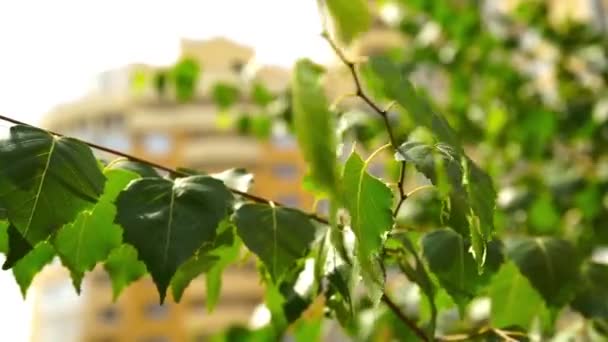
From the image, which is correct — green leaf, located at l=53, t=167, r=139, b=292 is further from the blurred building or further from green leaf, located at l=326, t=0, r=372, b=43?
the blurred building

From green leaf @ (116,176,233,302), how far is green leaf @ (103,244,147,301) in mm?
87

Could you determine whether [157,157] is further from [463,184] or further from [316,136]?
[316,136]

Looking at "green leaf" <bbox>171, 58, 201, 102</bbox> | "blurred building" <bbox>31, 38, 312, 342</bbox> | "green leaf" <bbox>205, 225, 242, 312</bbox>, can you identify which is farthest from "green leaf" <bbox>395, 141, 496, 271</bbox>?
"blurred building" <bbox>31, 38, 312, 342</bbox>

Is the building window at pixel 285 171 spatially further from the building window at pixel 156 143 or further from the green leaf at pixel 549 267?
the green leaf at pixel 549 267

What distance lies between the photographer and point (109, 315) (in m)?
7.38

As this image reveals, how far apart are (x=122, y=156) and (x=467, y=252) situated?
0.54ft

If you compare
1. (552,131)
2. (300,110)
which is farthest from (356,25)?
(552,131)

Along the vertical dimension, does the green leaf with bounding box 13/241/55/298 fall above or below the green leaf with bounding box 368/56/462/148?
below

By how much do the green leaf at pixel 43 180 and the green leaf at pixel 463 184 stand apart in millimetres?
114

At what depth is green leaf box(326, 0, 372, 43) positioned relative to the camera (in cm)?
23

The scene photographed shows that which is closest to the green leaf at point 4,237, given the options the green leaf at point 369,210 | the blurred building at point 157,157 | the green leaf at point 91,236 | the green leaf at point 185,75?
the green leaf at point 91,236

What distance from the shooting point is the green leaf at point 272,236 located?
1.20ft

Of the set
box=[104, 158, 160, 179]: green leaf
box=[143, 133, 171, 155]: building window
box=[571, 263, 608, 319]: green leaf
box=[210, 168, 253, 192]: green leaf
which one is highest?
box=[104, 158, 160, 179]: green leaf

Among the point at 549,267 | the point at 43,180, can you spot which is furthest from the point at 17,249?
the point at 549,267
